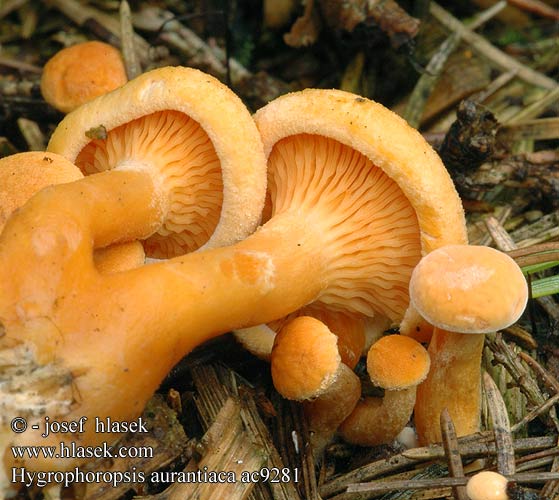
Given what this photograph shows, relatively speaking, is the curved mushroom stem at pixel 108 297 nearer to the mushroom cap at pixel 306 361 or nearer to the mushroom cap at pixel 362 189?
the mushroom cap at pixel 306 361

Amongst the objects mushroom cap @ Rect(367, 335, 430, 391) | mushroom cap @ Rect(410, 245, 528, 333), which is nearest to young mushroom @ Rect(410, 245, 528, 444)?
mushroom cap @ Rect(410, 245, 528, 333)

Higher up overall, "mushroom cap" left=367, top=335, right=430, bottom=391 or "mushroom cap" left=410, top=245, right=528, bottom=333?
"mushroom cap" left=410, top=245, right=528, bottom=333

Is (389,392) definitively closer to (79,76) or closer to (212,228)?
(212,228)

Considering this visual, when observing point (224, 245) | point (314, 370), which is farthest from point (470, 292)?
point (224, 245)

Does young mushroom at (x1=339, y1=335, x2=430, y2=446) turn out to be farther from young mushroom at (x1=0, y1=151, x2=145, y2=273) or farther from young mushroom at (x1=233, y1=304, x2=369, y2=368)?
young mushroom at (x1=0, y1=151, x2=145, y2=273)

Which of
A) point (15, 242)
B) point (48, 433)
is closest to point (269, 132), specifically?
point (15, 242)

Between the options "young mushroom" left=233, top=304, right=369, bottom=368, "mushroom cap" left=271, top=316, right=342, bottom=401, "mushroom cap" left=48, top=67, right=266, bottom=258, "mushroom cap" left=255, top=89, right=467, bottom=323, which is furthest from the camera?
"young mushroom" left=233, top=304, right=369, bottom=368
